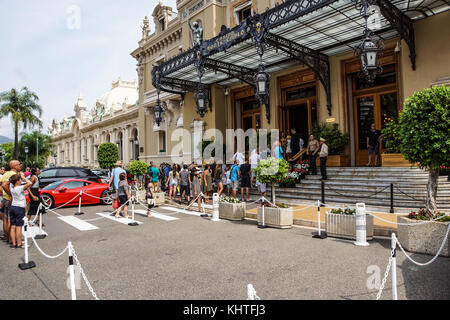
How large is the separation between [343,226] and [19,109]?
4575 centimetres

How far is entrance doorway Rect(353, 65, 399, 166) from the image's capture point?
13.3 metres

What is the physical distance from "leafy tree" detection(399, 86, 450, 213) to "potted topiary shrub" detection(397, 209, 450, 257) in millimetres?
325

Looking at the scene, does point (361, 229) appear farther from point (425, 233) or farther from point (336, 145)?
point (336, 145)

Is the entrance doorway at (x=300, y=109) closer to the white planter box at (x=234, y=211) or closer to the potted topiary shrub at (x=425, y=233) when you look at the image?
the white planter box at (x=234, y=211)

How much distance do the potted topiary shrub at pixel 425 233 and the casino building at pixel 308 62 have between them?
16.0 feet

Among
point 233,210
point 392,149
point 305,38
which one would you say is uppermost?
point 305,38

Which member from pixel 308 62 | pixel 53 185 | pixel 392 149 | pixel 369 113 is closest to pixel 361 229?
pixel 392 149

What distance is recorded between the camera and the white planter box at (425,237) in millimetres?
5781

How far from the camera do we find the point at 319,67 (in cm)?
1461

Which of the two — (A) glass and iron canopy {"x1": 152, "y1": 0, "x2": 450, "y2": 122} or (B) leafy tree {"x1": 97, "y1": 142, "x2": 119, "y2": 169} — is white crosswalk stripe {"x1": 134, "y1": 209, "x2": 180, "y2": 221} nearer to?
(A) glass and iron canopy {"x1": 152, "y1": 0, "x2": 450, "y2": 122}

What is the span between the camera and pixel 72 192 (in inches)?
538

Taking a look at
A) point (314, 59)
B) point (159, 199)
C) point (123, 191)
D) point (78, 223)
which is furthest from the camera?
point (314, 59)

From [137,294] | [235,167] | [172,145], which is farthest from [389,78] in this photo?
[172,145]

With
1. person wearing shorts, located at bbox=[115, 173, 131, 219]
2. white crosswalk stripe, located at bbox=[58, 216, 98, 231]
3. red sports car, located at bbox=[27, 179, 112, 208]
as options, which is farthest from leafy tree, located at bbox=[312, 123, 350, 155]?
red sports car, located at bbox=[27, 179, 112, 208]
